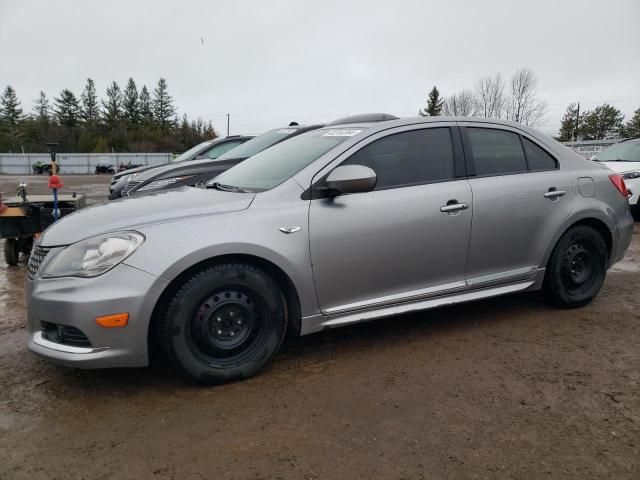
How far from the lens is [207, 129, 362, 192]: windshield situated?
134 inches

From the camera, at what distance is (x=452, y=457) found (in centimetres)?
228

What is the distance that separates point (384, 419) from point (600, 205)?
2796 millimetres

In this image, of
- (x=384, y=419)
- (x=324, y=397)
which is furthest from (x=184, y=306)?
(x=384, y=419)

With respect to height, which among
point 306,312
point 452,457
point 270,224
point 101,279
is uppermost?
point 270,224

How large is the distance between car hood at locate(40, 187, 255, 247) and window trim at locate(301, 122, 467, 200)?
408 mm

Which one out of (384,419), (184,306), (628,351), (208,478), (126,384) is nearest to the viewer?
(208,478)

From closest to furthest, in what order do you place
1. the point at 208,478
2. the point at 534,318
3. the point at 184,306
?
the point at 208,478
the point at 184,306
the point at 534,318

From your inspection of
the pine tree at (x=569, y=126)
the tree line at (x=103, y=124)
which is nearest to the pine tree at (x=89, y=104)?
the tree line at (x=103, y=124)

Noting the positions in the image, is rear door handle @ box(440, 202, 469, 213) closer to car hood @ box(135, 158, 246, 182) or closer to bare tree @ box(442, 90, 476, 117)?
car hood @ box(135, 158, 246, 182)

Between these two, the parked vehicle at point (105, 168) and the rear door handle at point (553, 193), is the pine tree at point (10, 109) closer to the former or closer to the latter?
the parked vehicle at point (105, 168)

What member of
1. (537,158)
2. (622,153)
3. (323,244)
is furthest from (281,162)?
(622,153)

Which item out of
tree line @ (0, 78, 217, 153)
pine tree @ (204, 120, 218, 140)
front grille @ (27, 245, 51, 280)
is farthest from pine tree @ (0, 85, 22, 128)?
front grille @ (27, 245, 51, 280)

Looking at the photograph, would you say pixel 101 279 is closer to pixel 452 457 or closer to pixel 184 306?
pixel 184 306

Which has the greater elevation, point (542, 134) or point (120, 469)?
point (542, 134)
